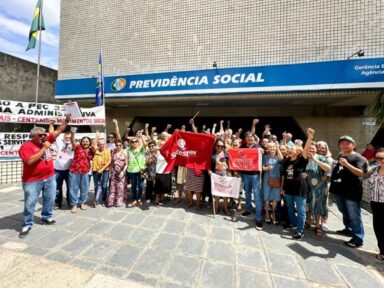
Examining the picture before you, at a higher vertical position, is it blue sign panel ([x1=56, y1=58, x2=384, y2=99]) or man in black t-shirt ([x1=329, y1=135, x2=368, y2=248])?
blue sign panel ([x1=56, y1=58, x2=384, y2=99])

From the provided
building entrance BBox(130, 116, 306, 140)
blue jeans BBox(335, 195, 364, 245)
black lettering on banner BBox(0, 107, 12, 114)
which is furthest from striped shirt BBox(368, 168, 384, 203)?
black lettering on banner BBox(0, 107, 12, 114)

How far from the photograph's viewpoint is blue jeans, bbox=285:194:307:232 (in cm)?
369

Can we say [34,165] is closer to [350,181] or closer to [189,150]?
[189,150]

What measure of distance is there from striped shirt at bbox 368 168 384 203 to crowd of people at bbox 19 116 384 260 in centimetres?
→ 1

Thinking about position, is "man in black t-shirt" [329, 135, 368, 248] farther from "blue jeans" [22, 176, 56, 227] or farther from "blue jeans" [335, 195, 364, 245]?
"blue jeans" [22, 176, 56, 227]

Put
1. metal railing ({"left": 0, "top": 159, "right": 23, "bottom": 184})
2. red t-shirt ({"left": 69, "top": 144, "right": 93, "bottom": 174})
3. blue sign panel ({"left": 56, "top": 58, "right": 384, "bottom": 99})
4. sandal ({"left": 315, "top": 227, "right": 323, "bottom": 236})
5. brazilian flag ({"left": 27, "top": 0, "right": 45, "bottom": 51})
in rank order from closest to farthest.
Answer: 1. sandal ({"left": 315, "top": 227, "right": 323, "bottom": 236})
2. red t-shirt ({"left": 69, "top": 144, "right": 93, "bottom": 174})
3. metal railing ({"left": 0, "top": 159, "right": 23, "bottom": 184})
4. blue sign panel ({"left": 56, "top": 58, "right": 384, "bottom": 99})
5. brazilian flag ({"left": 27, "top": 0, "right": 45, "bottom": 51})

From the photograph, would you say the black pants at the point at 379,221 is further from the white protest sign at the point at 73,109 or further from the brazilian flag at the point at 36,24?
the brazilian flag at the point at 36,24

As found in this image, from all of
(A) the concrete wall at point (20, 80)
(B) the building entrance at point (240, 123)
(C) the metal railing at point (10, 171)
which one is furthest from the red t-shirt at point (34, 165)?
(A) the concrete wall at point (20, 80)

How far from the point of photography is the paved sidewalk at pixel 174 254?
253 cm

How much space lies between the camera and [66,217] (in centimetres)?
419

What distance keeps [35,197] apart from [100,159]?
5.01ft

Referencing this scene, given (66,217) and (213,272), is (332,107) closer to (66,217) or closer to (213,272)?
(213,272)

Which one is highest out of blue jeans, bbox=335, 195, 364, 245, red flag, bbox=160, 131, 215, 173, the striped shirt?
red flag, bbox=160, 131, 215, 173

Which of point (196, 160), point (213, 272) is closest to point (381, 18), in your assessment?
point (196, 160)
